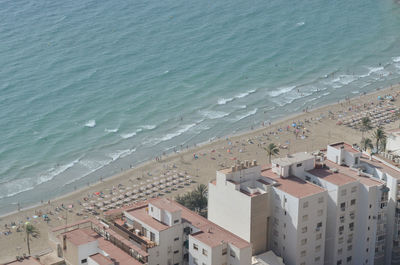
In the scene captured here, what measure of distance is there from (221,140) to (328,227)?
206 feet

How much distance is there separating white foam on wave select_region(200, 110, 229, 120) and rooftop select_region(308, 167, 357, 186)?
7236 centimetres

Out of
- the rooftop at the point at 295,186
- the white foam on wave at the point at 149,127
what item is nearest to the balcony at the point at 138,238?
the rooftop at the point at 295,186

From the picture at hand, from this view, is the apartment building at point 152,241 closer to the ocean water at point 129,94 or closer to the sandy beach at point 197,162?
the sandy beach at point 197,162

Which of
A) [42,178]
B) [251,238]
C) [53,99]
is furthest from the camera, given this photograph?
[53,99]

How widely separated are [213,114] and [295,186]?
78.2m

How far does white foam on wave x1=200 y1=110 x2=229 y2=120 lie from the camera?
6220 inches

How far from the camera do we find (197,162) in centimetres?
13388

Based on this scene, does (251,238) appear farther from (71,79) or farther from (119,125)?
(71,79)

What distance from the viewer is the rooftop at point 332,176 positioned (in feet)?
273

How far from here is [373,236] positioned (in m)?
85.6

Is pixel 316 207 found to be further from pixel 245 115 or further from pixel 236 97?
pixel 236 97

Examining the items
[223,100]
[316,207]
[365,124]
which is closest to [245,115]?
[223,100]

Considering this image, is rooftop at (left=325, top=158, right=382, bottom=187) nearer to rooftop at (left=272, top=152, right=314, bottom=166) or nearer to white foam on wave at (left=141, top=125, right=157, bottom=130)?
rooftop at (left=272, top=152, right=314, bottom=166)

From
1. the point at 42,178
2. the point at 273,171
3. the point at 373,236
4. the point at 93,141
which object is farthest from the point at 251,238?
the point at 93,141
